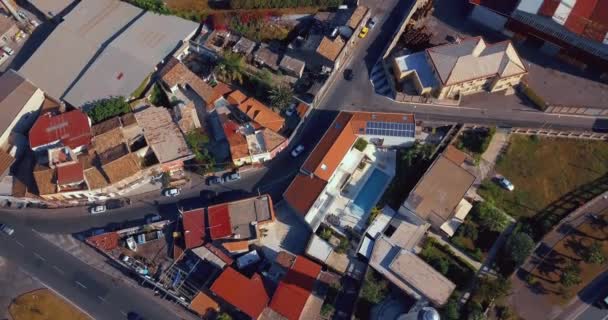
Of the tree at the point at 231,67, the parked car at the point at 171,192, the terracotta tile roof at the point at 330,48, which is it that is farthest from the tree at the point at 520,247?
the parked car at the point at 171,192

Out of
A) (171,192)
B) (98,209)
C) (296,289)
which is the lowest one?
(98,209)

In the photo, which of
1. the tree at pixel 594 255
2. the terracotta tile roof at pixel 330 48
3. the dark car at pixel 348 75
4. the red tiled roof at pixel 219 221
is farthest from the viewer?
the dark car at pixel 348 75

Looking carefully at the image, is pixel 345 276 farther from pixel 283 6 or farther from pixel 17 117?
pixel 17 117

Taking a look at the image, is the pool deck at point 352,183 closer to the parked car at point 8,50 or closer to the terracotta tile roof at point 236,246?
the terracotta tile roof at point 236,246

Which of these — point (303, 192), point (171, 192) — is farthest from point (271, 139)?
point (171, 192)

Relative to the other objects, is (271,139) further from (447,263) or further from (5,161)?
(5,161)

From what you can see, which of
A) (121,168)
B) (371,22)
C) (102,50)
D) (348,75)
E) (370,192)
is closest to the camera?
(121,168)
